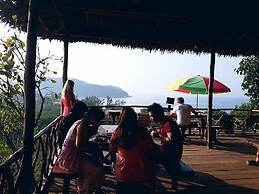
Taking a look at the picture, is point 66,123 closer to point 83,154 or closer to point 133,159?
point 83,154

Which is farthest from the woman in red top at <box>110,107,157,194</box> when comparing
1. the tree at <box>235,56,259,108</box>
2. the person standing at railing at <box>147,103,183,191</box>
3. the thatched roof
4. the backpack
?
the tree at <box>235,56,259,108</box>

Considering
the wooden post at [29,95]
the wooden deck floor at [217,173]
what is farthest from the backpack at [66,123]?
the wooden post at [29,95]

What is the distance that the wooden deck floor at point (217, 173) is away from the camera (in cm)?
556

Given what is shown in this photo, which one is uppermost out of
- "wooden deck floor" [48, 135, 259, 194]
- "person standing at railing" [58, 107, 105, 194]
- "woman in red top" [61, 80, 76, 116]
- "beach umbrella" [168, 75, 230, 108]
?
"beach umbrella" [168, 75, 230, 108]

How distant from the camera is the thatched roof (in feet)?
20.1

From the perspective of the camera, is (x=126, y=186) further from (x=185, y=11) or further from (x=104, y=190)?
(x=185, y=11)

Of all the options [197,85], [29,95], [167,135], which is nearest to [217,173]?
[167,135]

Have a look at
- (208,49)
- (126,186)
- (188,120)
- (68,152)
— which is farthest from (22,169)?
(208,49)

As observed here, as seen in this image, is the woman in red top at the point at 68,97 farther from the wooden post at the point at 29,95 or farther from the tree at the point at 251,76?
the tree at the point at 251,76

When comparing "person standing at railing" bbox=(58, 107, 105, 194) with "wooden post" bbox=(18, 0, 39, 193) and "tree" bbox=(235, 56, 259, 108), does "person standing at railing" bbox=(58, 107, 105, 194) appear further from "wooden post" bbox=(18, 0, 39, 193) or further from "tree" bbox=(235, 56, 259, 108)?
"tree" bbox=(235, 56, 259, 108)

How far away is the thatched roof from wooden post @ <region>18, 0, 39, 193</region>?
2.02 metres

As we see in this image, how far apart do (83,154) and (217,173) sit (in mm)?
3174

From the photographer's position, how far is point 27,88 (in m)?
3.69

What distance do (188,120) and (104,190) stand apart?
4117 millimetres
